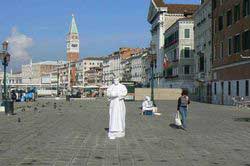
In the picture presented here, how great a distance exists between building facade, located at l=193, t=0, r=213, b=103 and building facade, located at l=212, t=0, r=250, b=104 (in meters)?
5.63

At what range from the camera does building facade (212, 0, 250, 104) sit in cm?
4622

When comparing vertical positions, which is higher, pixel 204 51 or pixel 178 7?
pixel 178 7

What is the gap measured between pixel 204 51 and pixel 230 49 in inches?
738

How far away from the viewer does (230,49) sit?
51.8 m

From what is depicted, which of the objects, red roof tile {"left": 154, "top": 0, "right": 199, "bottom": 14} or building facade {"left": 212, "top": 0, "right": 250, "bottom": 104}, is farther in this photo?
red roof tile {"left": 154, "top": 0, "right": 199, "bottom": 14}

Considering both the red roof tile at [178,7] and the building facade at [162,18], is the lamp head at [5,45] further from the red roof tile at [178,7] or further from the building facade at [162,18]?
the red roof tile at [178,7]

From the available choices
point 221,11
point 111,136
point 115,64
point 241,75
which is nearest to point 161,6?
point 221,11

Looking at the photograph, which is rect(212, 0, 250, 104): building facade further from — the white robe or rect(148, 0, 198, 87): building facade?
rect(148, 0, 198, 87): building facade

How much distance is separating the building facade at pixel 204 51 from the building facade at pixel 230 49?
18.5ft

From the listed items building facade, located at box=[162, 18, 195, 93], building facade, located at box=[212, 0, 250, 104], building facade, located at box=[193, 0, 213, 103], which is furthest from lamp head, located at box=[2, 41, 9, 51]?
building facade, located at box=[162, 18, 195, 93]

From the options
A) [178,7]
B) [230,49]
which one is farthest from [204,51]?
[178,7]

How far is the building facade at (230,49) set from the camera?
46.2 m

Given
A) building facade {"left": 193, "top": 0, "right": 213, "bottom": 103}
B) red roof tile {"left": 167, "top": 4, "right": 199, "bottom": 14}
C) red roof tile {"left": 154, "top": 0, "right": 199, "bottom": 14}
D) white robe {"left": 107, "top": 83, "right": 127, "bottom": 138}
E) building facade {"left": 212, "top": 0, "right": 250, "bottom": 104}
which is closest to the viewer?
white robe {"left": 107, "top": 83, "right": 127, "bottom": 138}

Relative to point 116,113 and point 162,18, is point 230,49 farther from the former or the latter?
point 162,18
